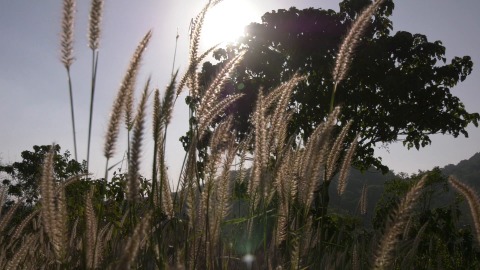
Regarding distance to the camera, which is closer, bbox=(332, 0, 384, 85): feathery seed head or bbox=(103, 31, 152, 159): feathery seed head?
bbox=(103, 31, 152, 159): feathery seed head

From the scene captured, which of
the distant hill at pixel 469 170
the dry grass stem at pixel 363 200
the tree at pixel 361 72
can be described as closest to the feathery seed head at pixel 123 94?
the dry grass stem at pixel 363 200

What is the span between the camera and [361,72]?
20219 mm

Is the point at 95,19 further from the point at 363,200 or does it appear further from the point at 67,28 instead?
the point at 363,200

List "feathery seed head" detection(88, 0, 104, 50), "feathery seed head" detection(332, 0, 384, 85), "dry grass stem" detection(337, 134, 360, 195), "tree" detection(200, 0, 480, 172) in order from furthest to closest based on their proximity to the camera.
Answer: "tree" detection(200, 0, 480, 172)
"dry grass stem" detection(337, 134, 360, 195)
"feathery seed head" detection(332, 0, 384, 85)
"feathery seed head" detection(88, 0, 104, 50)

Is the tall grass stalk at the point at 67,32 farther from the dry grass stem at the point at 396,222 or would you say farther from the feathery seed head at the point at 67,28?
the dry grass stem at the point at 396,222

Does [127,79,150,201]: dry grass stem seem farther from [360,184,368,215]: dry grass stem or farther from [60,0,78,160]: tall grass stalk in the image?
[360,184,368,215]: dry grass stem

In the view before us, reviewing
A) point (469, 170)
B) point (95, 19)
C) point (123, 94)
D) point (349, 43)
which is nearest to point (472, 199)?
point (349, 43)

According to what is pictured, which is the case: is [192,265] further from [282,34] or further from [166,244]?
[282,34]

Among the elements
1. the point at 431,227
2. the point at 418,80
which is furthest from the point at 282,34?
the point at 431,227

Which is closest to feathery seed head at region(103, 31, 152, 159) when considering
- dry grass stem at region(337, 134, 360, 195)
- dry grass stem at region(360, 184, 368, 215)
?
dry grass stem at region(337, 134, 360, 195)

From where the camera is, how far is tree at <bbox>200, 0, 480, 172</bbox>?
20016 millimetres

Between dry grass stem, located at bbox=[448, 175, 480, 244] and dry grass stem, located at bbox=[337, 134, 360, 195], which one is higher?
dry grass stem, located at bbox=[337, 134, 360, 195]

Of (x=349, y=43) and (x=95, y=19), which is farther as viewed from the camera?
(x=349, y=43)

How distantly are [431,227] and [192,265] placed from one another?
482cm
